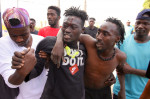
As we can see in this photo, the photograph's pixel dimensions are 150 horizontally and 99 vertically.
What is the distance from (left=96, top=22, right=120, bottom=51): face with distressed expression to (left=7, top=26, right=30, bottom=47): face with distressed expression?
0.92 m

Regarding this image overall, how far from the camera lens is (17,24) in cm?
135

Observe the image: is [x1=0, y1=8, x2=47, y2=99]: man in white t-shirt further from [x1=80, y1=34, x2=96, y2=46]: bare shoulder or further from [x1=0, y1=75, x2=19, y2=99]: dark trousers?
[x1=80, y1=34, x2=96, y2=46]: bare shoulder

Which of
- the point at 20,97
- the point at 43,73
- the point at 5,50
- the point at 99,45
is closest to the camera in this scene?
the point at 5,50

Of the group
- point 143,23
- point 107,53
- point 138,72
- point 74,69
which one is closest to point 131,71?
point 138,72

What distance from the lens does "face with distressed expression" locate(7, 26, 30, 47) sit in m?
1.39

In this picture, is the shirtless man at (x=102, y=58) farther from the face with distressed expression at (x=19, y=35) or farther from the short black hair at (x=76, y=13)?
the face with distressed expression at (x=19, y=35)

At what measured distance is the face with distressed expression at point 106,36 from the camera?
73.5 inches

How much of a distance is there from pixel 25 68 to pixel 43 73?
57 cm

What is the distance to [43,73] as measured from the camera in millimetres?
1642

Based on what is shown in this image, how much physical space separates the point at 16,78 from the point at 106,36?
48.6 inches

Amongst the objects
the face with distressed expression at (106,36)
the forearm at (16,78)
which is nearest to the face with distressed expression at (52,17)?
the face with distressed expression at (106,36)

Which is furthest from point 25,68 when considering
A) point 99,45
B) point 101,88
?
point 101,88

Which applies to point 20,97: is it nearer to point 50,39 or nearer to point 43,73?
point 43,73

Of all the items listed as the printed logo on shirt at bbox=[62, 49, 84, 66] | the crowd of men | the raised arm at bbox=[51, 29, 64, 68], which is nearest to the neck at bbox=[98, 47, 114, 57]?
the crowd of men
